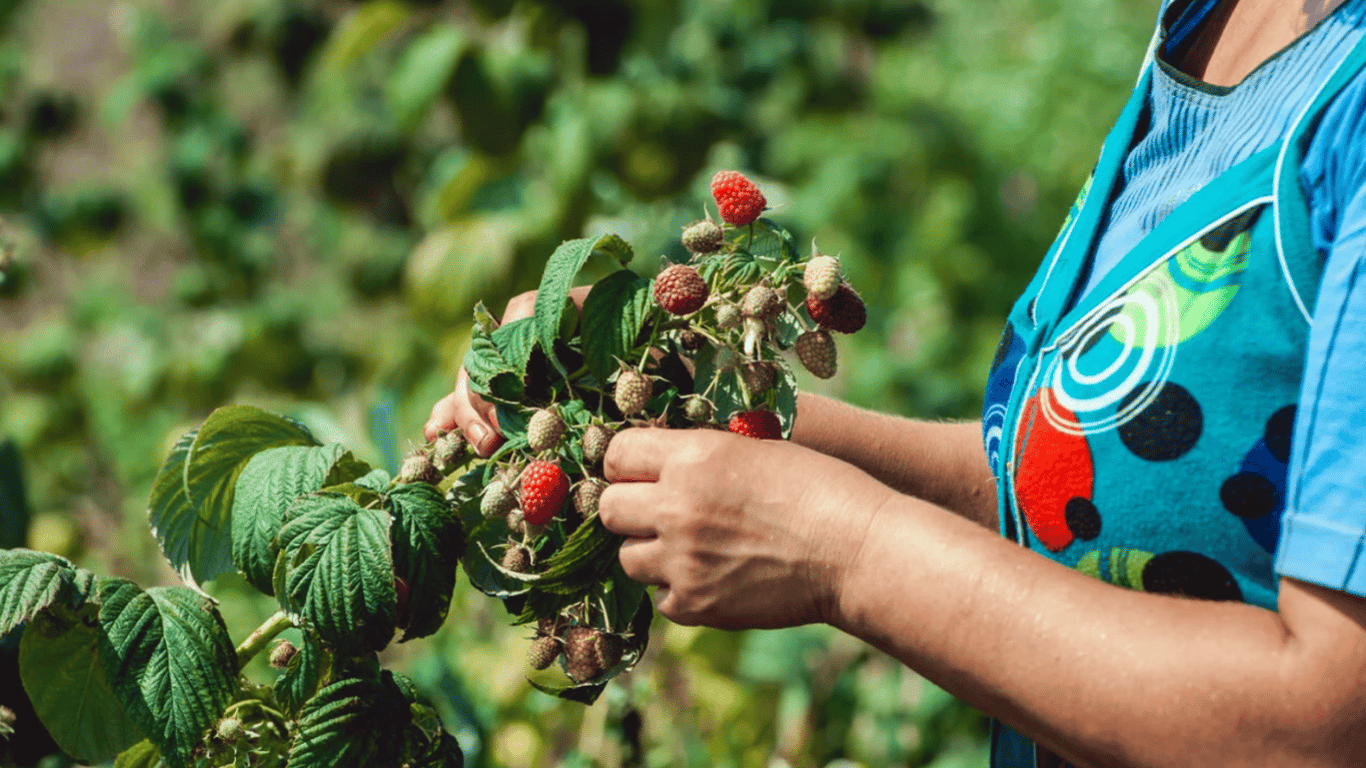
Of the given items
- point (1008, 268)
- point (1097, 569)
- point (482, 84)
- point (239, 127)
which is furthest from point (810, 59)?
point (1097, 569)

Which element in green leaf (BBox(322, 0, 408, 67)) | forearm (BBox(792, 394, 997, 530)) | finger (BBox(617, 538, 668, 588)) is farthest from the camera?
green leaf (BBox(322, 0, 408, 67))

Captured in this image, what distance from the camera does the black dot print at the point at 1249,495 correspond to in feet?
2.49

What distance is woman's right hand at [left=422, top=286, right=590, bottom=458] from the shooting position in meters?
1.01

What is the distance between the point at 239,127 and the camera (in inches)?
175

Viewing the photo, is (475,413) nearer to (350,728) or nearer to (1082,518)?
(350,728)

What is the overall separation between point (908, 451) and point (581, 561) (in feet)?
1.48

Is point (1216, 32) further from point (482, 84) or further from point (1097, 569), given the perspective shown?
point (482, 84)

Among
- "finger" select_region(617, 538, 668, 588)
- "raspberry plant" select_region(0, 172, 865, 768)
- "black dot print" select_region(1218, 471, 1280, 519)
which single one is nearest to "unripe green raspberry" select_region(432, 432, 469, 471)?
"raspberry plant" select_region(0, 172, 865, 768)

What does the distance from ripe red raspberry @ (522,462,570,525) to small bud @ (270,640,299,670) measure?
301mm

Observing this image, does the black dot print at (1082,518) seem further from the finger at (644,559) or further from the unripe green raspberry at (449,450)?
the unripe green raspberry at (449,450)

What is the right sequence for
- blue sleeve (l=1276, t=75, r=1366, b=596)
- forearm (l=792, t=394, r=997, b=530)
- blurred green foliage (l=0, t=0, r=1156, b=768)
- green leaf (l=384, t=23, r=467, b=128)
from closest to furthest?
1. blue sleeve (l=1276, t=75, r=1366, b=596)
2. forearm (l=792, t=394, r=997, b=530)
3. blurred green foliage (l=0, t=0, r=1156, b=768)
4. green leaf (l=384, t=23, r=467, b=128)

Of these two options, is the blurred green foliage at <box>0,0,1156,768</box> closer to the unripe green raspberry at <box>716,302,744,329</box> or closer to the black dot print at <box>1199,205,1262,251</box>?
the unripe green raspberry at <box>716,302,744,329</box>

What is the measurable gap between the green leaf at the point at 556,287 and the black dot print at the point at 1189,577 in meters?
0.47

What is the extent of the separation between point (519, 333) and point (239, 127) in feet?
12.8
